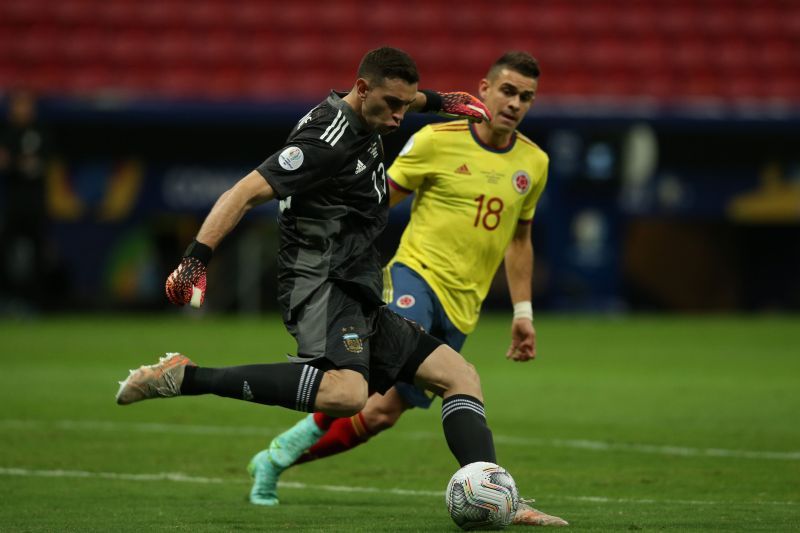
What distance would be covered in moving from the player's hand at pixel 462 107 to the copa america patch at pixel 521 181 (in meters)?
0.63

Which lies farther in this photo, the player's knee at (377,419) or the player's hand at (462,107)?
the player's knee at (377,419)

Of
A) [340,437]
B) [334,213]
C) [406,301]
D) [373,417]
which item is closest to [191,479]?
[340,437]

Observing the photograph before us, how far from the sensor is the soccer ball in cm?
531

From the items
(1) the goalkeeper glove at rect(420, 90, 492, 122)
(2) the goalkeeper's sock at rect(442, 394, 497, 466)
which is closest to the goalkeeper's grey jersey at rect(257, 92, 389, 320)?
(1) the goalkeeper glove at rect(420, 90, 492, 122)

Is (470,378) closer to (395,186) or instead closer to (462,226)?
(462,226)

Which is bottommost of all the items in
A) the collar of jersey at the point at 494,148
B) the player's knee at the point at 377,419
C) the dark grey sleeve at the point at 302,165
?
the player's knee at the point at 377,419

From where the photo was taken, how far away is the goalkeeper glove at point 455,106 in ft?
20.1

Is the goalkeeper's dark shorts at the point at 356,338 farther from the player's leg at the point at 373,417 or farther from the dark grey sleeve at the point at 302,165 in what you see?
the player's leg at the point at 373,417

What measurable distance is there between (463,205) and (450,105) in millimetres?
831

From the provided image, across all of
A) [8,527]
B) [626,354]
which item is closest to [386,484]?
[8,527]

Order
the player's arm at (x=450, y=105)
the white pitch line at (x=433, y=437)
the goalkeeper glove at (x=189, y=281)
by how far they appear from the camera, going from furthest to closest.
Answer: the white pitch line at (x=433, y=437) < the player's arm at (x=450, y=105) < the goalkeeper glove at (x=189, y=281)

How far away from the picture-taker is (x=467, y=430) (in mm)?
5590

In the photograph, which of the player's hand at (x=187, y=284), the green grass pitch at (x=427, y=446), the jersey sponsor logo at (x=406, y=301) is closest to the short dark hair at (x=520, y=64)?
the jersey sponsor logo at (x=406, y=301)

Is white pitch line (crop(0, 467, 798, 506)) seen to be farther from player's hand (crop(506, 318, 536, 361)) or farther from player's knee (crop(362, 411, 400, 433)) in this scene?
player's hand (crop(506, 318, 536, 361))
